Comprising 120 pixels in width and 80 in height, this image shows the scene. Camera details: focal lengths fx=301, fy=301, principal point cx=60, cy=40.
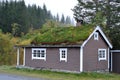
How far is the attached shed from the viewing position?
34844 millimetres

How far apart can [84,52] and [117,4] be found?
24378mm

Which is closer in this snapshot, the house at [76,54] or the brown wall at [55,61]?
the house at [76,54]

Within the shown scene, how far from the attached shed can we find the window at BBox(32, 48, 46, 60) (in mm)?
8078

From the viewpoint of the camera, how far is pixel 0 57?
6694 cm

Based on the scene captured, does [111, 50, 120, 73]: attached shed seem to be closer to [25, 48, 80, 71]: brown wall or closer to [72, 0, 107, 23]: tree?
[25, 48, 80, 71]: brown wall

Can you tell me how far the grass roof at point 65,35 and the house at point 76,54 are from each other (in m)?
0.25

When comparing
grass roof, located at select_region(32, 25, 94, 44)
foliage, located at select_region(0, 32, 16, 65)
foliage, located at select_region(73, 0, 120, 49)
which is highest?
foliage, located at select_region(73, 0, 120, 49)

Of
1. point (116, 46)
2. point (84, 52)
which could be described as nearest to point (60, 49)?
point (84, 52)

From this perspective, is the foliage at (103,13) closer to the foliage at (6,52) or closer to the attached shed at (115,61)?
the attached shed at (115,61)

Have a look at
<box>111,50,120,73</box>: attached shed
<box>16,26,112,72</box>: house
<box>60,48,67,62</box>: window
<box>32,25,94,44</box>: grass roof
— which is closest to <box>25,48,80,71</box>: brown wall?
<box>16,26,112,72</box>: house

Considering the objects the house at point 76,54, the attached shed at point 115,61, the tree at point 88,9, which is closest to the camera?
the house at point 76,54

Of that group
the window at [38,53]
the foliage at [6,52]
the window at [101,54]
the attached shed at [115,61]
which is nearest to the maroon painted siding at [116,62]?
the attached shed at [115,61]

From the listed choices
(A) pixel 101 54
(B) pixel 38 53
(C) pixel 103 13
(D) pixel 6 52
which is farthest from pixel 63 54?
(D) pixel 6 52

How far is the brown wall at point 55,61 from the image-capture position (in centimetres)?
3203
